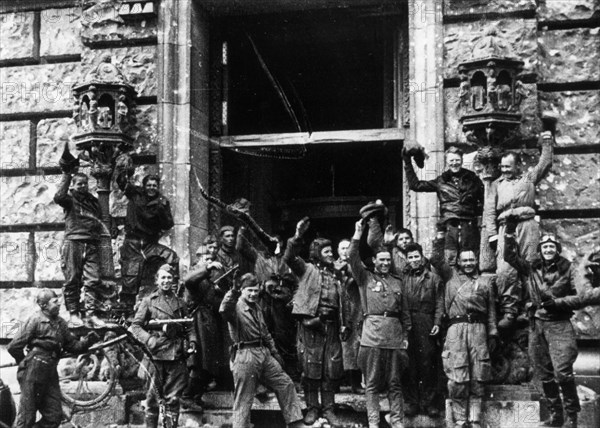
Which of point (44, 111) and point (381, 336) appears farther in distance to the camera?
point (44, 111)

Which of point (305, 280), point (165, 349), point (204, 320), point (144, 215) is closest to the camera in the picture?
point (165, 349)

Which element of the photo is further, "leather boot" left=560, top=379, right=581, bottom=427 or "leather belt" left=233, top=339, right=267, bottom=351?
"leather belt" left=233, top=339, right=267, bottom=351

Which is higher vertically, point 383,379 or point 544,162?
point 544,162

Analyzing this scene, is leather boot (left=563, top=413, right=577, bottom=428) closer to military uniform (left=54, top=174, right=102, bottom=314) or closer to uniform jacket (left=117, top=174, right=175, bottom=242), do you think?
uniform jacket (left=117, top=174, right=175, bottom=242)

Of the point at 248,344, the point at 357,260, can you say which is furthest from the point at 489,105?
the point at 248,344

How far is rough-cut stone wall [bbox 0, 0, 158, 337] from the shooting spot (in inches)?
501

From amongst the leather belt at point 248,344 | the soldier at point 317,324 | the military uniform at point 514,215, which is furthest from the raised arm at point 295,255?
the military uniform at point 514,215

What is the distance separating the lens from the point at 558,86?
11859 mm

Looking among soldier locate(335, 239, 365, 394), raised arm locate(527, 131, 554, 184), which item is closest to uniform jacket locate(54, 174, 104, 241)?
soldier locate(335, 239, 365, 394)

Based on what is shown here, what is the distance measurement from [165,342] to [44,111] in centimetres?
395

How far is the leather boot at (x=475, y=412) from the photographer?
1033 centimetres

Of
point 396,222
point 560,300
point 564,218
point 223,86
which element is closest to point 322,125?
point 396,222

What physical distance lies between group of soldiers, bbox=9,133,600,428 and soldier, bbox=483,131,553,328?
0.01 meters

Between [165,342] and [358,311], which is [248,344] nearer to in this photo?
[165,342]
